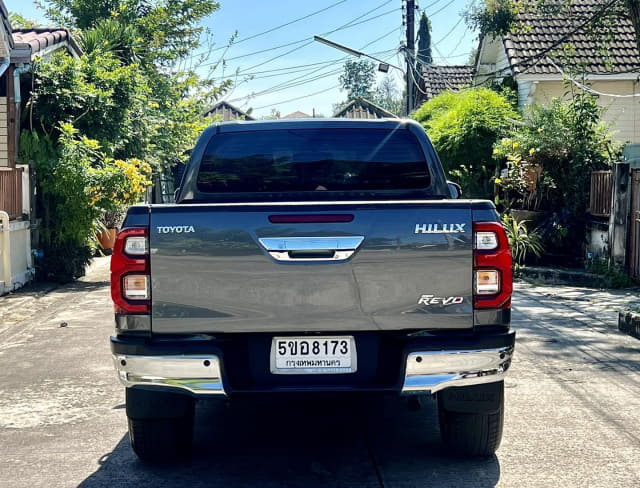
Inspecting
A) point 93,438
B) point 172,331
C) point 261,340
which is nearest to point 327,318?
point 261,340

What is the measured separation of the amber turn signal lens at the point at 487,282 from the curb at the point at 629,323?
5666mm

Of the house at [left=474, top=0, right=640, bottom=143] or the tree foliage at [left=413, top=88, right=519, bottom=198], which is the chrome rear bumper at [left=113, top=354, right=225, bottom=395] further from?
the house at [left=474, top=0, right=640, bottom=143]

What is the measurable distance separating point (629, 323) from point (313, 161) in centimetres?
513

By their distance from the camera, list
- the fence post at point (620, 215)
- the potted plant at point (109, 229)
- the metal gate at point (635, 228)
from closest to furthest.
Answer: the metal gate at point (635, 228), the fence post at point (620, 215), the potted plant at point (109, 229)

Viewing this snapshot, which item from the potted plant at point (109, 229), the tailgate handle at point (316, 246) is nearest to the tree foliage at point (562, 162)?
the potted plant at point (109, 229)

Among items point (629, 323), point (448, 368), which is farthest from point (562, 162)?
point (448, 368)

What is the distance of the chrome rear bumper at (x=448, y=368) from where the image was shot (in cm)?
468

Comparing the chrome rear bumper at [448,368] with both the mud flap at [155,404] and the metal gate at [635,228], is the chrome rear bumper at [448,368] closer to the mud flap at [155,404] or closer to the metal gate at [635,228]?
the mud flap at [155,404]

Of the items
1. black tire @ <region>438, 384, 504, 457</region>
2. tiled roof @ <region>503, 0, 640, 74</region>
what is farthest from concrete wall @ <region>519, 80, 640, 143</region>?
black tire @ <region>438, 384, 504, 457</region>

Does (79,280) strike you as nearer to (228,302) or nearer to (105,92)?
(105,92)

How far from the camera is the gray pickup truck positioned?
15.3 feet

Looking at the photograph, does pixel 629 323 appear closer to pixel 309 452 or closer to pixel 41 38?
pixel 309 452

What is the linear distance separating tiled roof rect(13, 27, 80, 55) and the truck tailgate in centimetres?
1181

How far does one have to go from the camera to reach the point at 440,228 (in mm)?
4664
